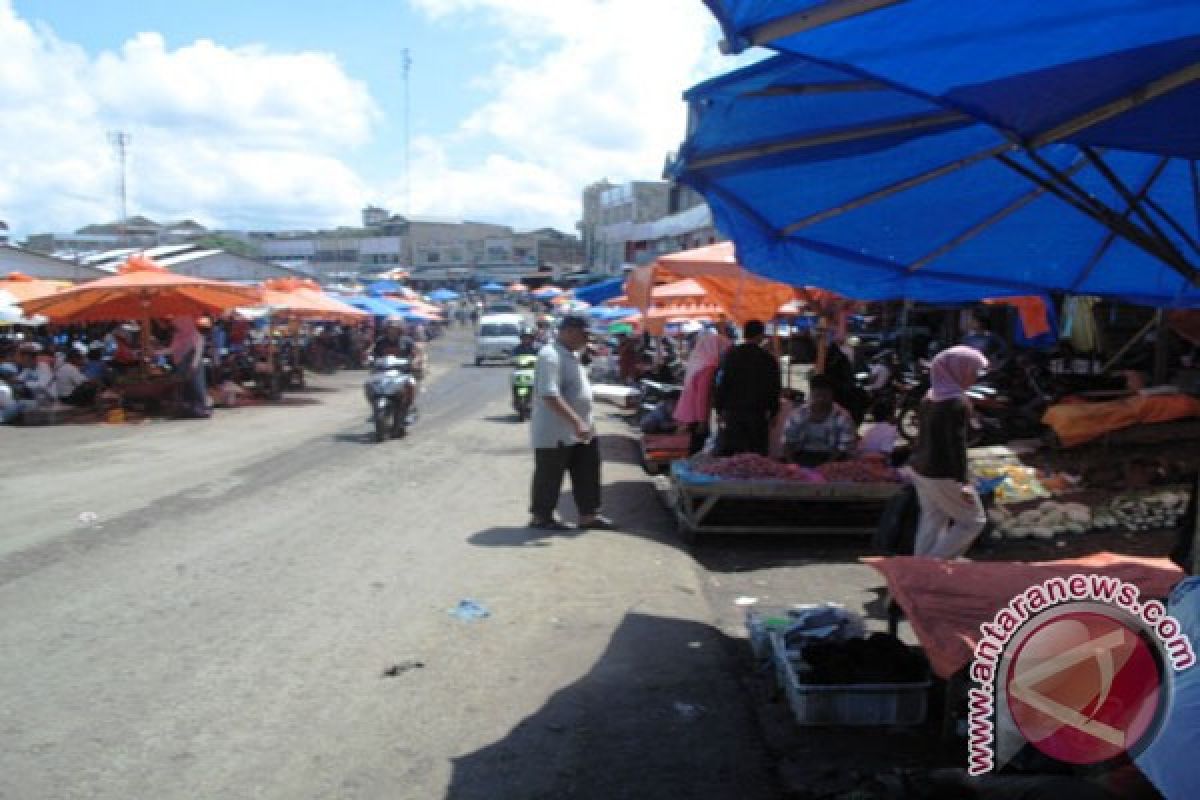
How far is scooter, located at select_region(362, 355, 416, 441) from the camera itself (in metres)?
13.9

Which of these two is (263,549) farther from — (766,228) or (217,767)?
(766,228)

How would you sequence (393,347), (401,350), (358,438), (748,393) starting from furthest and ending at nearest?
(401,350) < (393,347) < (358,438) < (748,393)

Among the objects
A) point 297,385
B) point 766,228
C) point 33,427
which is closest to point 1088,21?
point 766,228

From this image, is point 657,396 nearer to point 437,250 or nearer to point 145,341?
point 145,341

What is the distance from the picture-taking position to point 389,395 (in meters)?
13.9

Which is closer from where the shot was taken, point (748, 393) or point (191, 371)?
point (748, 393)

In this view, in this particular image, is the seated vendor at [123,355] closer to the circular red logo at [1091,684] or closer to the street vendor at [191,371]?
the street vendor at [191,371]

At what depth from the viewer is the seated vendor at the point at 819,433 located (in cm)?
892

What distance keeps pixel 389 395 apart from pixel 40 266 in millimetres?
15854

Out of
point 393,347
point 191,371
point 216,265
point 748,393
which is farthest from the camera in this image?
point 216,265

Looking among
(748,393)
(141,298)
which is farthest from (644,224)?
(748,393)

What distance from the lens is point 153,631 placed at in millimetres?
5434

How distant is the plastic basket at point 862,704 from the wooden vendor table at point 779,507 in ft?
11.6

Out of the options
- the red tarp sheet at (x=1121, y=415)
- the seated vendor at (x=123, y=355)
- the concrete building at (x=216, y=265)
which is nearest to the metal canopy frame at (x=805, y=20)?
the red tarp sheet at (x=1121, y=415)
